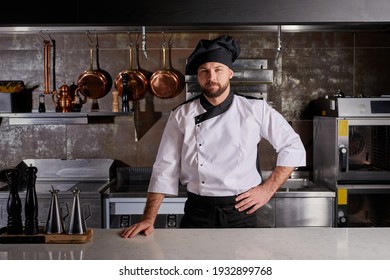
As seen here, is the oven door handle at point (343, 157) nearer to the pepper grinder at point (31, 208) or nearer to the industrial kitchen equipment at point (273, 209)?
the industrial kitchen equipment at point (273, 209)

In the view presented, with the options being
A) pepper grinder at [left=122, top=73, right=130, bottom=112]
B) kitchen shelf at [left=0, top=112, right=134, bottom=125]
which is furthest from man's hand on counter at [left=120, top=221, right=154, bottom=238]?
pepper grinder at [left=122, top=73, right=130, bottom=112]

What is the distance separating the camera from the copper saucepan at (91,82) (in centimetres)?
469

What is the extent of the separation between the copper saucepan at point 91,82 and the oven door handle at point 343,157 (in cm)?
210

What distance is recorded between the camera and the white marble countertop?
199 centimetres

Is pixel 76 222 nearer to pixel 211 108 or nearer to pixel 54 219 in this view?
pixel 54 219

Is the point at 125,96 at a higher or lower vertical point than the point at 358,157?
higher

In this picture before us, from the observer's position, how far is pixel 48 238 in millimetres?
2203

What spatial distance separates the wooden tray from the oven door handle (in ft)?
7.97

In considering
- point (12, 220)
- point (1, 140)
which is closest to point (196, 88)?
point (1, 140)

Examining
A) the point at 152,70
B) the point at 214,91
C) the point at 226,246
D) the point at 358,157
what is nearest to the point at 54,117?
the point at 152,70

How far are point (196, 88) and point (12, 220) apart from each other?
254 centimetres

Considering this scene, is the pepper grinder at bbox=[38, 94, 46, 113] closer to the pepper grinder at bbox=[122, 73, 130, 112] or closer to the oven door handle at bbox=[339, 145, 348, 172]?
the pepper grinder at bbox=[122, 73, 130, 112]

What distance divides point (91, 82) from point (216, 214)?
7.70 feet
